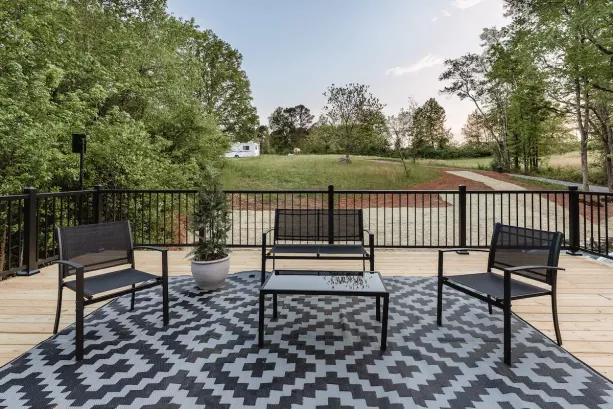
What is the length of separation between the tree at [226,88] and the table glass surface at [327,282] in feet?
54.4

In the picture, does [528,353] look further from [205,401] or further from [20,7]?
[20,7]

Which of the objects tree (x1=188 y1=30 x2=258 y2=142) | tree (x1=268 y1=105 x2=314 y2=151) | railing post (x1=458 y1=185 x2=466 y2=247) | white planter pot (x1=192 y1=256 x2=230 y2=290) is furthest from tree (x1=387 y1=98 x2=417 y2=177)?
tree (x1=268 y1=105 x2=314 y2=151)

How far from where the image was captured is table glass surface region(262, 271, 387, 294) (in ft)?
7.59

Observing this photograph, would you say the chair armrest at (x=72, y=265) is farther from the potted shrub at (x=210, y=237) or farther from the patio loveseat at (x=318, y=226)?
the patio loveseat at (x=318, y=226)

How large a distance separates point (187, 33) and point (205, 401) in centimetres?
1431

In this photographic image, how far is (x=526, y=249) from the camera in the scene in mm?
2574

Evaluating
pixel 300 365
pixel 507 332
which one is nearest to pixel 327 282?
pixel 300 365

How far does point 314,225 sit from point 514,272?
245 centimetres

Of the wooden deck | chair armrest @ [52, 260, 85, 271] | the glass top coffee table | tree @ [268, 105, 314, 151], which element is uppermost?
tree @ [268, 105, 314, 151]

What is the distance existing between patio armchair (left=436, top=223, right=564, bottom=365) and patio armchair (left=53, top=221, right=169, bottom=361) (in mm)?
2573

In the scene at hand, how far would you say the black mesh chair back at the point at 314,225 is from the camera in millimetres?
4137

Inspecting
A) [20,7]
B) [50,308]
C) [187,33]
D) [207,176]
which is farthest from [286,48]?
[50,308]

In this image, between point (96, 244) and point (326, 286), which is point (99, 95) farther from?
point (326, 286)

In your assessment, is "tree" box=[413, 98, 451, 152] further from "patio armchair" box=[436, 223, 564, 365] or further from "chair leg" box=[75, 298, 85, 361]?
"chair leg" box=[75, 298, 85, 361]
